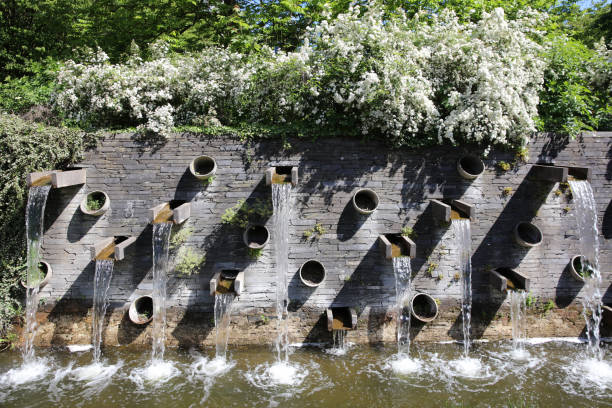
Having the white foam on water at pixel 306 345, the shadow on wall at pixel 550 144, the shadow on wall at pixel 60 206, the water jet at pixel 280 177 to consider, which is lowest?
the white foam on water at pixel 306 345

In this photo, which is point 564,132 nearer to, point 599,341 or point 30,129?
point 599,341

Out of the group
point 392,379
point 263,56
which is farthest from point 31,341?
point 263,56

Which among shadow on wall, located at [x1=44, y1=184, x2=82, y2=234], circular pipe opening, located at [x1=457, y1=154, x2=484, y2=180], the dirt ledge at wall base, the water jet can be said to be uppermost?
circular pipe opening, located at [x1=457, y1=154, x2=484, y2=180]

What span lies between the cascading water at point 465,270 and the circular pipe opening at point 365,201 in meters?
1.44

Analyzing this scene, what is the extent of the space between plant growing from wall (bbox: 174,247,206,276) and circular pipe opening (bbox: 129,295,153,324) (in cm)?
80

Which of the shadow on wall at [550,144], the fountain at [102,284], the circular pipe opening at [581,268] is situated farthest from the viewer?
the shadow on wall at [550,144]

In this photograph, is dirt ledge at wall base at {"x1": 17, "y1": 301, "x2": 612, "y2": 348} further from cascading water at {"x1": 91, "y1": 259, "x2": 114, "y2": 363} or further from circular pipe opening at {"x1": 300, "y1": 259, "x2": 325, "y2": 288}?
circular pipe opening at {"x1": 300, "y1": 259, "x2": 325, "y2": 288}

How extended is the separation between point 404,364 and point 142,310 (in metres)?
4.88

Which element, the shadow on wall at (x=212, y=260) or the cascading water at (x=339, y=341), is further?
the shadow on wall at (x=212, y=260)

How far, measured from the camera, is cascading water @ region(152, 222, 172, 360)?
5457 mm

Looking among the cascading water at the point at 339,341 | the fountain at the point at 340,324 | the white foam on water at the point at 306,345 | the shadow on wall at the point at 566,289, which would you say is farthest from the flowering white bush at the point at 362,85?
the white foam on water at the point at 306,345

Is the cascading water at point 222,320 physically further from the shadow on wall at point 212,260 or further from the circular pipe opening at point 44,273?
the circular pipe opening at point 44,273

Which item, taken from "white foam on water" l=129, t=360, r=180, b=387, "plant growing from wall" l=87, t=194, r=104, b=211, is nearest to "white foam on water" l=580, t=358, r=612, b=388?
"white foam on water" l=129, t=360, r=180, b=387

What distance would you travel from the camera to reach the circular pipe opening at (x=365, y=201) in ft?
18.2
